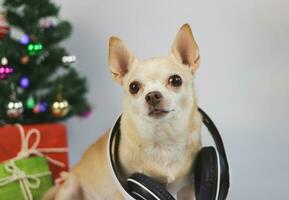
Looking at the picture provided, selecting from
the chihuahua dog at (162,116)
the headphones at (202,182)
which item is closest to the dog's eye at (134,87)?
the chihuahua dog at (162,116)

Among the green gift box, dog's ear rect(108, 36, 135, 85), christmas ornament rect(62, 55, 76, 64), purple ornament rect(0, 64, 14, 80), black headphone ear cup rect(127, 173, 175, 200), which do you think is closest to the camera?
black headphone ear cup rect(127, 173, 175, 200)

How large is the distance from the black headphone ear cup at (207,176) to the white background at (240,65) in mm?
549

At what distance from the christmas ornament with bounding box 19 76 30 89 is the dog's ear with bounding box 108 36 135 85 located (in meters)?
0.53

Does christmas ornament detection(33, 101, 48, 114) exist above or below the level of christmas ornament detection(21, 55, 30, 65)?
below

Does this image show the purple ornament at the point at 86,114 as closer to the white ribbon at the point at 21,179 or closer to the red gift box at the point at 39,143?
the red gift box at the point at 39,143

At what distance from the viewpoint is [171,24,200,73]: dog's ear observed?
0.78 m

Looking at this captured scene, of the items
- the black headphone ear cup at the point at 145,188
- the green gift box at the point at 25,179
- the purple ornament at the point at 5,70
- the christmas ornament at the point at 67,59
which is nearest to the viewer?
the black headphone ear cup at the point at 145,188

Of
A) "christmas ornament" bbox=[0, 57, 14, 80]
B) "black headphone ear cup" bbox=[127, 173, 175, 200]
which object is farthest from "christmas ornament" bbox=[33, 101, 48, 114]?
"black headphone ear cup" bbox=[127, 173, 175, 200]

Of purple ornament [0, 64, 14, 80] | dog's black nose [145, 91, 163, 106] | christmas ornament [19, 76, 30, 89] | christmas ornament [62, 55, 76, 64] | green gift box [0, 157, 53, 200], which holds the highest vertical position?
dog's black nose [145, 91, 163, 106]

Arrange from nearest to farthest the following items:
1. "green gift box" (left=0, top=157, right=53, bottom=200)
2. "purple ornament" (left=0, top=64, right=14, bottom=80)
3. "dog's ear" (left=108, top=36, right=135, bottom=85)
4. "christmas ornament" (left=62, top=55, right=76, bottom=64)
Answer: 1. "dog's ear" (left=108, top=36, right=135, bottom=85)
2. "green gift box" (left=0, top=157, right=53, bottom=200)
3. "purple ornament" (left=0, top=64, right=14, bottom=80)
4. "christmas ornament" (left=62, top=55, right=76, bottom=64)

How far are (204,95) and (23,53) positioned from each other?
0.58m

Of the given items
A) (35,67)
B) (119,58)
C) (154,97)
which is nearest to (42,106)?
(35,67)

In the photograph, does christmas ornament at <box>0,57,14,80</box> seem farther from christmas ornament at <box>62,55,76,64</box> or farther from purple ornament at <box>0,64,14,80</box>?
christmas ornament at <box>62,55,76,64</box>

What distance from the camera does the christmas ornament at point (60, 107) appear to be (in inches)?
50.8
